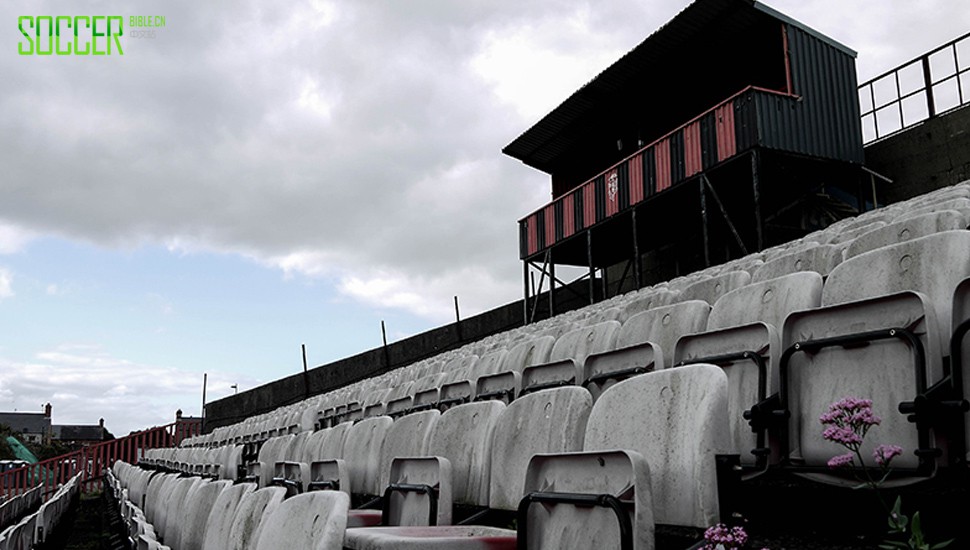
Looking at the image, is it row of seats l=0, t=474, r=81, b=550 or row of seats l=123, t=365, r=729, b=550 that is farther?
row of seats l=0, t=474, r=81, b=550

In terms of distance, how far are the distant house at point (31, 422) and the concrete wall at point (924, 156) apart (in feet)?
180

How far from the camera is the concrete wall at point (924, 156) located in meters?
10.1

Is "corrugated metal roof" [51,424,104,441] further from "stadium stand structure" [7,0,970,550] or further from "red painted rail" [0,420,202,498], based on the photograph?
"stadium stand structure" [7,0,970,550]

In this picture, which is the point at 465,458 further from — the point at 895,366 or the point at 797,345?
the point at 895,366

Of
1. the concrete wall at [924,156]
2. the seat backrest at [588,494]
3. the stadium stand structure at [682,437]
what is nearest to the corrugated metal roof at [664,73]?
the concrete wall at [924,156]

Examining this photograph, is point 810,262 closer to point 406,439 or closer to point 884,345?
point 884,345

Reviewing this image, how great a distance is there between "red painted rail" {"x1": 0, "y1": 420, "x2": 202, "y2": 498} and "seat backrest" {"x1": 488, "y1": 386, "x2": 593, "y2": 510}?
1169 cm

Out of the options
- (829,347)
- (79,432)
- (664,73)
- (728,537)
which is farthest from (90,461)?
(79,432)

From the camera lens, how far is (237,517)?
2537mm

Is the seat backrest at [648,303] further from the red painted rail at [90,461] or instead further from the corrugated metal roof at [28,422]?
the corrugated metal roof at [28,422]

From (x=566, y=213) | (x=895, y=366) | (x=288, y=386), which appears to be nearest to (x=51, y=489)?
(x=288, y=386)

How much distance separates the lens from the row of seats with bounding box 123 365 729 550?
5.19 feet

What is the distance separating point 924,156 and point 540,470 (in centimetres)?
1076

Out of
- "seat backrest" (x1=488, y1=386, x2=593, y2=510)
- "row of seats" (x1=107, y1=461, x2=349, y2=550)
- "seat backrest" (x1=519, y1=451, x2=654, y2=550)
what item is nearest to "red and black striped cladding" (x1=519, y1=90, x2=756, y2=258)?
"row of seats" (x1=107, y1=461, x2=349, y2=550)
